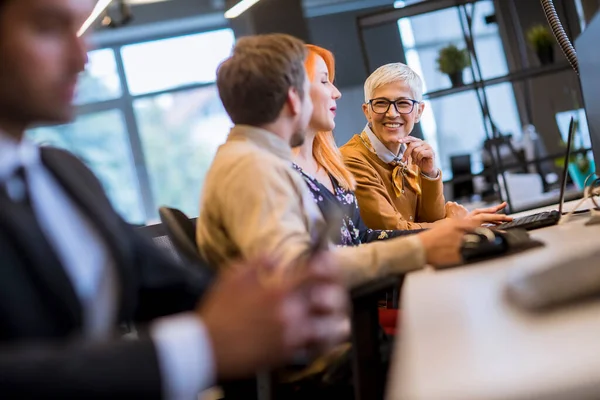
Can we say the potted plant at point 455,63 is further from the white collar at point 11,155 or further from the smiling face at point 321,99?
the white collar at point 11,155

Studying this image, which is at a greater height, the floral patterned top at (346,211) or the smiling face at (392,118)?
the smiling face at (392,118)

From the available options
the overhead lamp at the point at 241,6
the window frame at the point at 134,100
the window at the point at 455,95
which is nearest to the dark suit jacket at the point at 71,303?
the overhead lamp at the point at 241,6

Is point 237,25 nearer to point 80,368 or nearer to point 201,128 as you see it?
point 201,128

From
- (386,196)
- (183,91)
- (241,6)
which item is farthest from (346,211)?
(183,91)

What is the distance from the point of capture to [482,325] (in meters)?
1.00

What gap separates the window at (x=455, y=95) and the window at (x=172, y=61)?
2734mm

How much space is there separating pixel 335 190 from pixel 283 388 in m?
1.10

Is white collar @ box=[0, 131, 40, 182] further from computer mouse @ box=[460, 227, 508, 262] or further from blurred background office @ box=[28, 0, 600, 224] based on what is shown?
blurred background office @ box=[28, 0, 600, 224]

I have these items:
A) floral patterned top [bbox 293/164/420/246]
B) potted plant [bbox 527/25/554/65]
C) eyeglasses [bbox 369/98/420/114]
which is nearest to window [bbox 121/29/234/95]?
potted plant [bbox 527/25/554/65]

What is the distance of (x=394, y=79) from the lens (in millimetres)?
3395

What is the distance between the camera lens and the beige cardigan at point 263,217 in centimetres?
164

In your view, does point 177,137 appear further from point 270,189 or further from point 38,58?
point 38,58

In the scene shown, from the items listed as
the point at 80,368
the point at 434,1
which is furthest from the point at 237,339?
the point at 434,1

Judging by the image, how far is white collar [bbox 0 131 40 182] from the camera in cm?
108
